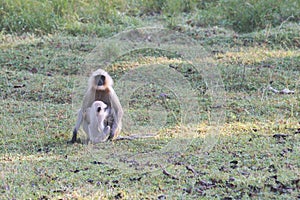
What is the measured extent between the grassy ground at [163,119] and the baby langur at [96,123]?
16cm

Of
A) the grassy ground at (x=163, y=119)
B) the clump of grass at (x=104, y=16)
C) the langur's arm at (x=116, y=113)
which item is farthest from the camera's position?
the clump of grass at (x=104, y=16)

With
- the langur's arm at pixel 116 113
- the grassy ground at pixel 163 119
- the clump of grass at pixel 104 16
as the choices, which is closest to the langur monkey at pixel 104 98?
the langur's arm at pixel 116 113

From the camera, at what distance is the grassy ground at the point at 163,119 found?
491 cm

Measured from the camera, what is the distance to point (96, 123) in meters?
6.31

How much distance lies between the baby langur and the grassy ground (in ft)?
0.51

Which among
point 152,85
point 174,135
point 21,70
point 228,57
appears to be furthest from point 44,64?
point 174,135

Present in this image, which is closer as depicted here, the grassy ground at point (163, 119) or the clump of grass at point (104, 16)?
the grassy ground at point (163, 119)

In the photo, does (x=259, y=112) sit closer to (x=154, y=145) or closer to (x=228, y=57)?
(x=154, y=145)

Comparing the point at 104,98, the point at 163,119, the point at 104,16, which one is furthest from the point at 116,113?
the point at 104,16

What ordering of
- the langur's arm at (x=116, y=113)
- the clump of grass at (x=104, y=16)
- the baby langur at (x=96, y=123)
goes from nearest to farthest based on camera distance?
the baby langur at (x=96, y=123)
the langur's arm at (x=116, y=113)
the clump of grass at (x=104, y=16)

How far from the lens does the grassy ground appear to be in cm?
491

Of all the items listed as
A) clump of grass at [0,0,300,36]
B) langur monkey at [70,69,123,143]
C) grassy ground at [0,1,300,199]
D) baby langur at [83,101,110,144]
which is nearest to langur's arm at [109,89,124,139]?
langur monkey at [70,69,123,143]

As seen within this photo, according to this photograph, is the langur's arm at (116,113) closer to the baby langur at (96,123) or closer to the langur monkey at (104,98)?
the langur monkey at (104,98)

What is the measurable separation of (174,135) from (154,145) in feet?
1.30
